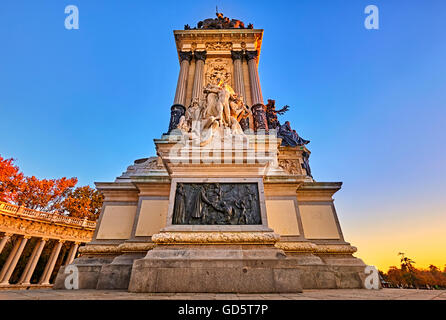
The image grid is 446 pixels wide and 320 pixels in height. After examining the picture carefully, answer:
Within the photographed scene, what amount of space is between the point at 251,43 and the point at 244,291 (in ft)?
41.0

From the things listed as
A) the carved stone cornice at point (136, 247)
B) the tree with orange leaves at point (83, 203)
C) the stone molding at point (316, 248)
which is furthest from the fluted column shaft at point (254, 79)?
the tree with orange leaves at point (83, 203)

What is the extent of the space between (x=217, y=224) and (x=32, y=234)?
25.2m

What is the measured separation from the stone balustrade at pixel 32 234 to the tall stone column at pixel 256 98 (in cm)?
2328

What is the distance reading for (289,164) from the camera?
898 centimetres

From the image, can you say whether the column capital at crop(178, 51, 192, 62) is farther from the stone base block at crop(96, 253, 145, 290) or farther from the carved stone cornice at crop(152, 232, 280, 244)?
the stone base block at crop(96, 253, 145, 290)

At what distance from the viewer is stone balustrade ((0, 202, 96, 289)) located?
18.6 meters

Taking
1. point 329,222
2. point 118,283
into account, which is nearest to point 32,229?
point 118,283

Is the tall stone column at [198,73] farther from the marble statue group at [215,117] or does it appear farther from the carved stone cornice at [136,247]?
the carved stone cornice at [136,247]

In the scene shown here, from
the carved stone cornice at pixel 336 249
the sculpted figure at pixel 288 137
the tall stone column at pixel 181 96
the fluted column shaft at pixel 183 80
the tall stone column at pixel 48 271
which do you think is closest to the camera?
the carved stone cornice at pixel 336 249

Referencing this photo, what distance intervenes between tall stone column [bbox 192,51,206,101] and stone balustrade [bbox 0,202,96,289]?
69.2 ft

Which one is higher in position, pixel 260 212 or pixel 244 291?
pixel 260 212

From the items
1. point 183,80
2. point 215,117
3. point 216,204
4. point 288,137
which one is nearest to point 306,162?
point 288,137

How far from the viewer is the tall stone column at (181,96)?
8.82m
